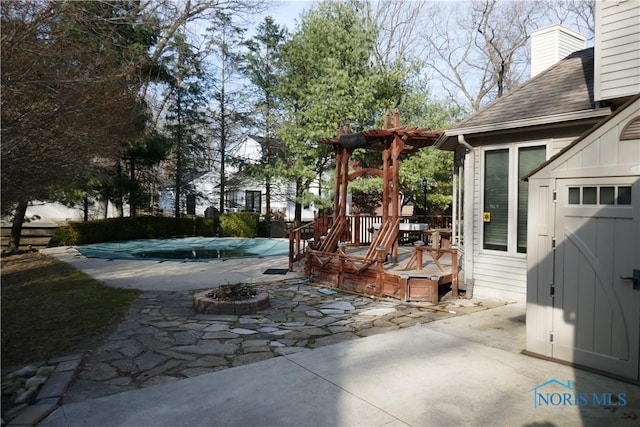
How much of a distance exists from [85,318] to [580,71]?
846 cm

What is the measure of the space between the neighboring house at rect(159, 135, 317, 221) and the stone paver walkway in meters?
14.3

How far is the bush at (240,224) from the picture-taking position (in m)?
19.3

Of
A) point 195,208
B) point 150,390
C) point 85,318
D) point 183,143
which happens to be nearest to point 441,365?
point 150,390

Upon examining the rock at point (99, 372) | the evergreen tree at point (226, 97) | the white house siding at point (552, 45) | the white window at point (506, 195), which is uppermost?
the evergreen tree at point (226, 97)

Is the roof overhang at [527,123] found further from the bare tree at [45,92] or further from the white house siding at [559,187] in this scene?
the bare tree at [45,92]

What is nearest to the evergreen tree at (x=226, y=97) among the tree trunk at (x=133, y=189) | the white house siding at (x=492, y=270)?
the tree trunk at (x=133, y=189)

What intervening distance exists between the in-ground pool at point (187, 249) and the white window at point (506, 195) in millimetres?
8047

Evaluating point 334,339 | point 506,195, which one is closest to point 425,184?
point 506,195

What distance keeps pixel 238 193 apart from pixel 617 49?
22977mm

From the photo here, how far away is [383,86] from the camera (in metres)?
15.4

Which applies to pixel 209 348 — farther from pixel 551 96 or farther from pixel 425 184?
pixel 425 184

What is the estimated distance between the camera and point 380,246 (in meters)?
7.39

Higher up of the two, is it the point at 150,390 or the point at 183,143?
the point at 183,143

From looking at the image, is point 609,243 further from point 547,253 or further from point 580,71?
point 580,71
